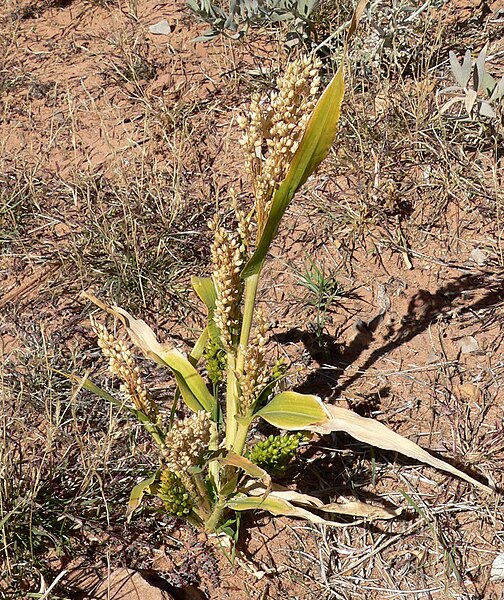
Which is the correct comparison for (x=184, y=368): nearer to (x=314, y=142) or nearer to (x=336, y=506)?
(x=336, y=506)

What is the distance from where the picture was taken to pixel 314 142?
136 centimetres

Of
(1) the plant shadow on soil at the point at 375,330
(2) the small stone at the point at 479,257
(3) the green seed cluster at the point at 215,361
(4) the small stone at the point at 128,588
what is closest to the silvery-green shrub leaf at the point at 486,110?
(2) the small stone at the point at 479,257

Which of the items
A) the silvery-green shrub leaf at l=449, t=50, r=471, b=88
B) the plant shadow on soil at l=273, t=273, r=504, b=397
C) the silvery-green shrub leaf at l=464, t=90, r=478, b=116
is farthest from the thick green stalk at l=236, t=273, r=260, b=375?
the silvery-green shrub leaf at l=449, t=50, r=471, b=88

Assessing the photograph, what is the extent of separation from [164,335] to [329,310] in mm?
551

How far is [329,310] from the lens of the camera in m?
2.51

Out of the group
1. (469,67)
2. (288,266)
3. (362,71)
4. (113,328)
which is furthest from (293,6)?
(113,328)

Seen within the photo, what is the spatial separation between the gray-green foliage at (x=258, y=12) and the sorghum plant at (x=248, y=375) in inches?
60.9

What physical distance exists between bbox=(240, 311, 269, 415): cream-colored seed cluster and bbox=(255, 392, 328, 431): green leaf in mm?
53

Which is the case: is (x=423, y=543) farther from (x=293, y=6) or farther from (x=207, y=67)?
(x=207, y=67)

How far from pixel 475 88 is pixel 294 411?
5.39 ft

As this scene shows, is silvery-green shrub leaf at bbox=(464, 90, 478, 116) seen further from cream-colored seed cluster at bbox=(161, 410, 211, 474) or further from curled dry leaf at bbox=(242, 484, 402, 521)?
cream-colored seed cluster at bbox=(161, 410, 211, 474)

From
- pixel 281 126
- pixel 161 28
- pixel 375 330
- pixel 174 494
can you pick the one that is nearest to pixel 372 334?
pixel 375 330

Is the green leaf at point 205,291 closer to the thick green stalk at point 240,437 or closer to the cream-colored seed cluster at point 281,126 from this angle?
the thick green stalk at point 240,437

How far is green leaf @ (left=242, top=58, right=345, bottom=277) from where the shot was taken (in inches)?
51.9
